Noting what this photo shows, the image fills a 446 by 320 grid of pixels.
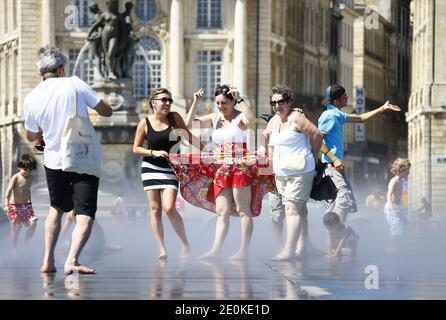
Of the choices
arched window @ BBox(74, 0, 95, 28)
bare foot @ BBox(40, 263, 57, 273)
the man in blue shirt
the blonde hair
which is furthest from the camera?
arched window @ BBox(74, 0, 95, 28)

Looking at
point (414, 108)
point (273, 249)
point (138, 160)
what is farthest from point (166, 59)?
point (273, 249)

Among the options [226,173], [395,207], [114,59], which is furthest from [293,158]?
[114,59]

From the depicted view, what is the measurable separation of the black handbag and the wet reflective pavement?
0.70 metres

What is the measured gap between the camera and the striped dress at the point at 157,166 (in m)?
24.5

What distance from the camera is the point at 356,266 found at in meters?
22.9

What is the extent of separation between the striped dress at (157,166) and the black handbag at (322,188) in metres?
1.64

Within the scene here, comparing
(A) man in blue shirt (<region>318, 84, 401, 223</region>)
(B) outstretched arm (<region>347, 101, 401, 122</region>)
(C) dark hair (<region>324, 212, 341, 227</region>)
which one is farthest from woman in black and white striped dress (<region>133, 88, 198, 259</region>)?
(B) outstretched arm (<region>347, 101, 401, 122</region>)

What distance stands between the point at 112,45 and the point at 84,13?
41181 mm

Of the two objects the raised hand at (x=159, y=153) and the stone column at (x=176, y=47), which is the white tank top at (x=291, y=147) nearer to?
the raised hand at (x=159, y=153)

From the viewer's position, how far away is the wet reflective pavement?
17.8 m

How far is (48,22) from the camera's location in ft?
342

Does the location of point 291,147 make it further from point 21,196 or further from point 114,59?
point 114,59

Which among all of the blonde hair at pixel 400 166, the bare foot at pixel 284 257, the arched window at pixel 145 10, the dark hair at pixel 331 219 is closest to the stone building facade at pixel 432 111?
the arched window at pixel 145 10

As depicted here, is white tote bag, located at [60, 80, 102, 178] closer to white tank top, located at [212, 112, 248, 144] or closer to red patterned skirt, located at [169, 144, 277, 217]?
red patterned skirt, located at [169, 144, 277, 217]
